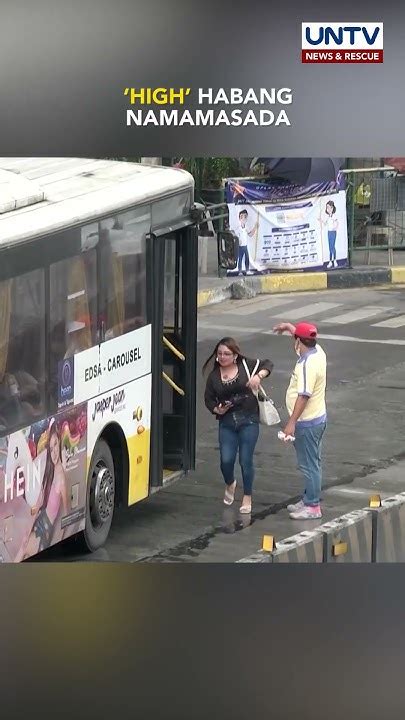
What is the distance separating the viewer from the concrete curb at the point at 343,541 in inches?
394

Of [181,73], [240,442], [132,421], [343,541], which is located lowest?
[343,541]

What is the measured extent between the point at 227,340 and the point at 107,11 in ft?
5.96

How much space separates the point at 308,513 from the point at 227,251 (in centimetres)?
146

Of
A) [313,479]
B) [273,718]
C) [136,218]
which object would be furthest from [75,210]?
[273,718]

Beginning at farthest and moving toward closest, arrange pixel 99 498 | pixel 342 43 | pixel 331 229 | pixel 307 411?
pixel 331 229
pixel 307 411
pixel 99 498
pixel 342 43

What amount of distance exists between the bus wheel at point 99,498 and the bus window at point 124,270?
25.4 inches

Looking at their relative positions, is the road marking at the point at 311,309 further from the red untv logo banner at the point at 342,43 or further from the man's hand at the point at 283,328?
the red untv logo banner at the point at 342,43

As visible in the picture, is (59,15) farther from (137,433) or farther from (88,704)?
(88,704)

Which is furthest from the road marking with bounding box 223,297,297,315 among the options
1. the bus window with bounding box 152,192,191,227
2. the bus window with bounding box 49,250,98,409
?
the bus window with bounding box 49,250,98,409

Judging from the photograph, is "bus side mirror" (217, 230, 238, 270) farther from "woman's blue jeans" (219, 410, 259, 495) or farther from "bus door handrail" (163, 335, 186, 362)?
"woman's blue jeans" (219, 410, 259, 495)

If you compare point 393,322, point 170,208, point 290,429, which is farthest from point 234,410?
point 170,208

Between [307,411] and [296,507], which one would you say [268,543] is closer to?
[296,507]

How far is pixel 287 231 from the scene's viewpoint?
10.5 meters

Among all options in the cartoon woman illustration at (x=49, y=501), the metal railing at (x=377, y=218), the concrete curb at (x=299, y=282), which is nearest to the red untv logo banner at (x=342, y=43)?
the metal railing at (x=377, y=218)
